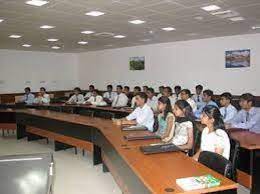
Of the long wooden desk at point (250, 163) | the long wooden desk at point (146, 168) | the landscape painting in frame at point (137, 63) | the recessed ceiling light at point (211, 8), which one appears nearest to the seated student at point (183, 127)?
the long wooden desk at point (146, 168)

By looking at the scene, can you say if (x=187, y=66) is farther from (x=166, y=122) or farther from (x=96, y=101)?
(x=166, y=122)

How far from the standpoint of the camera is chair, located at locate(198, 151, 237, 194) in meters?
2.26

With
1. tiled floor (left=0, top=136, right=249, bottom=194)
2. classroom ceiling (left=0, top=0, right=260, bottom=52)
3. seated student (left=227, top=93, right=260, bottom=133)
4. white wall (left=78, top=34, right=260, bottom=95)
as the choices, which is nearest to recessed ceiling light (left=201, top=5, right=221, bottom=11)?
classroom ceiling (left=0, top=0, right=260, bottom=52)

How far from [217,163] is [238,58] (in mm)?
7307

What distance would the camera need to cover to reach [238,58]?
900cm

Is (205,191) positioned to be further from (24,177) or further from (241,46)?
(241,46)

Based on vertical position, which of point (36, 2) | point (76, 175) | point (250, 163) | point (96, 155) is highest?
point (36, 2)

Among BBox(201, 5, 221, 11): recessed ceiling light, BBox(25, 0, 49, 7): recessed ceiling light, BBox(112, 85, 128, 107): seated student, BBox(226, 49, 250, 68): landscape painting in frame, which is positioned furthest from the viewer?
BBox(112, 85, 128, 107): seated student

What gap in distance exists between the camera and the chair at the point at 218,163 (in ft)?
7.42

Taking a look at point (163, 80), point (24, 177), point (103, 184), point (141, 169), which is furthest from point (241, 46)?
point (24, 177)

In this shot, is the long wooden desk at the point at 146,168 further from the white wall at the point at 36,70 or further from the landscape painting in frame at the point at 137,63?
the white wall at the point at 36,70

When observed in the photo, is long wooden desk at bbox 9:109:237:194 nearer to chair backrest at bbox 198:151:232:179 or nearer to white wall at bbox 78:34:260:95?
chair backrest at bbox 198:151:232:179

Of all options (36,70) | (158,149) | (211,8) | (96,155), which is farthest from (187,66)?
(158,149)

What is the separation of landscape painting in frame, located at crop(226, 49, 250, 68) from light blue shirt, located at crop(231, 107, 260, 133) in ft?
14.5
